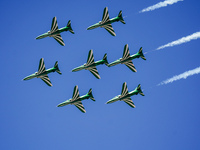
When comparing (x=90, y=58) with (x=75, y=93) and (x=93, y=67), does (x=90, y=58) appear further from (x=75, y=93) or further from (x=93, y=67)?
(x=75, y=93)

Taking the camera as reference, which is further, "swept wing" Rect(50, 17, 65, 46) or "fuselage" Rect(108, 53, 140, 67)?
"fuselage" Rect(108, 53, 140, 67)

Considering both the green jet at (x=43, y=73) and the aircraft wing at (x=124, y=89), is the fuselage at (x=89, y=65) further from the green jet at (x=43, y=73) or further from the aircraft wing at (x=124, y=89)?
the aircraft wing at (x=124, y=89)

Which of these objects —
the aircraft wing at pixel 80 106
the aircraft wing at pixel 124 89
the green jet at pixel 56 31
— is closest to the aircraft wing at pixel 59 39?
the green jet at pixel 56 31

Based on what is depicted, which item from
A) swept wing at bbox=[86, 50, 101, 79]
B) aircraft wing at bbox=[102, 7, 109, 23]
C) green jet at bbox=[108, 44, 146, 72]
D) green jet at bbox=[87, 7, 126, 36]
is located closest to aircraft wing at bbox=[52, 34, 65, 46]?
green jet at bbox=[87, 7, 126, 36]

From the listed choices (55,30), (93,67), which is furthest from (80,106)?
(55,30)

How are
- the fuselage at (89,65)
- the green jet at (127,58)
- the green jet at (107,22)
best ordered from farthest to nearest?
the green jet at (127,58)
the green jet at (107,22)
the fuselage at (89,65)

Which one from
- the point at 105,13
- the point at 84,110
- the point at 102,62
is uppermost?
the point at 105,13

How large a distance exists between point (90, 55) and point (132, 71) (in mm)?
12410

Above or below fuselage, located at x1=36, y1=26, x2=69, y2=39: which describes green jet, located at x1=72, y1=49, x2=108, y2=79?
below

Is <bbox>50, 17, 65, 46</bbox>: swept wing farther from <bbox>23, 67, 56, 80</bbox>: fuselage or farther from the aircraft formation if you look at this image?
<bbox>23, 67, 56, 80</bbox>: fuselage

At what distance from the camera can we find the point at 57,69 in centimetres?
14625

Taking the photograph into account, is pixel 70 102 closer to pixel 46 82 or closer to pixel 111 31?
pixel 46 82

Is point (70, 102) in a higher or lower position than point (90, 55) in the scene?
lower

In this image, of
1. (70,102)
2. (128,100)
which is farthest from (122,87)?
(70,102)
